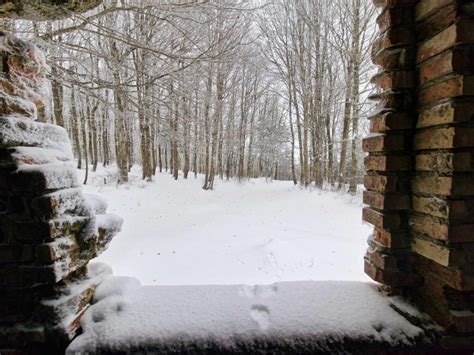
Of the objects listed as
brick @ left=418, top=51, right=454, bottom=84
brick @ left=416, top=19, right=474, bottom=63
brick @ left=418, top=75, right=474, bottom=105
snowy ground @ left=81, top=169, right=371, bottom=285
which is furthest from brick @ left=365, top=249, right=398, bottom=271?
snowy ground @ left=81, top=169, right=371, bottom=285

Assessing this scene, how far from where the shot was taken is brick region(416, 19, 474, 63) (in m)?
1.14

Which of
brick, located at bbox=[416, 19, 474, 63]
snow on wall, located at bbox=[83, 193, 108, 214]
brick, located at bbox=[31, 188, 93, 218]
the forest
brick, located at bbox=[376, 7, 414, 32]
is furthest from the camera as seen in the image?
the forest

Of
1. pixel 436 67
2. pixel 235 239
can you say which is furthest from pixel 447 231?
pixel 235 239

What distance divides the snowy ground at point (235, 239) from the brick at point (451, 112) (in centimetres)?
336

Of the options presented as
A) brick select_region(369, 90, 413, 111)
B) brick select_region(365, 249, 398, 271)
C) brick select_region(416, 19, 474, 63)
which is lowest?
brick select_region(365, 249, 398, 271)

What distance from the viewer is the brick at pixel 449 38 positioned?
114 centimetres

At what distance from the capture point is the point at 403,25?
1403mm

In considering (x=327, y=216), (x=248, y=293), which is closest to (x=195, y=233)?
(x=327, y=216)

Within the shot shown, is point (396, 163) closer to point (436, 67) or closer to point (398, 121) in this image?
point (398, 121)

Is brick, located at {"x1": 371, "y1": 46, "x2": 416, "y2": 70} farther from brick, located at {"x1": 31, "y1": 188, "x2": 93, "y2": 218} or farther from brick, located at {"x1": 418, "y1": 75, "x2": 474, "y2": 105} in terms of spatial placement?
brick, located at {"x1": 31, "y1": 188, "x2": 93, "y2": 218}

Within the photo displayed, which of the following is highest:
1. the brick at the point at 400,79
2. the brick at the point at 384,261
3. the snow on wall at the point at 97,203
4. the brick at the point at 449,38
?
the brick at the point at 449,38

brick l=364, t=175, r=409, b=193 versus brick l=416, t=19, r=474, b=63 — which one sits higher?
brick l=416, t=19, r=474, b=63

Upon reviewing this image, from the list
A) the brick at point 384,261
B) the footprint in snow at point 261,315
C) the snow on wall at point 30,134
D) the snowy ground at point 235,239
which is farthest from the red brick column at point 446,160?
the snowy ground at point 235,239

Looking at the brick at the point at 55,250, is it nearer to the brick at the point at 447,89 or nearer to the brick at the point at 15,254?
the brick at the point at 15,254
